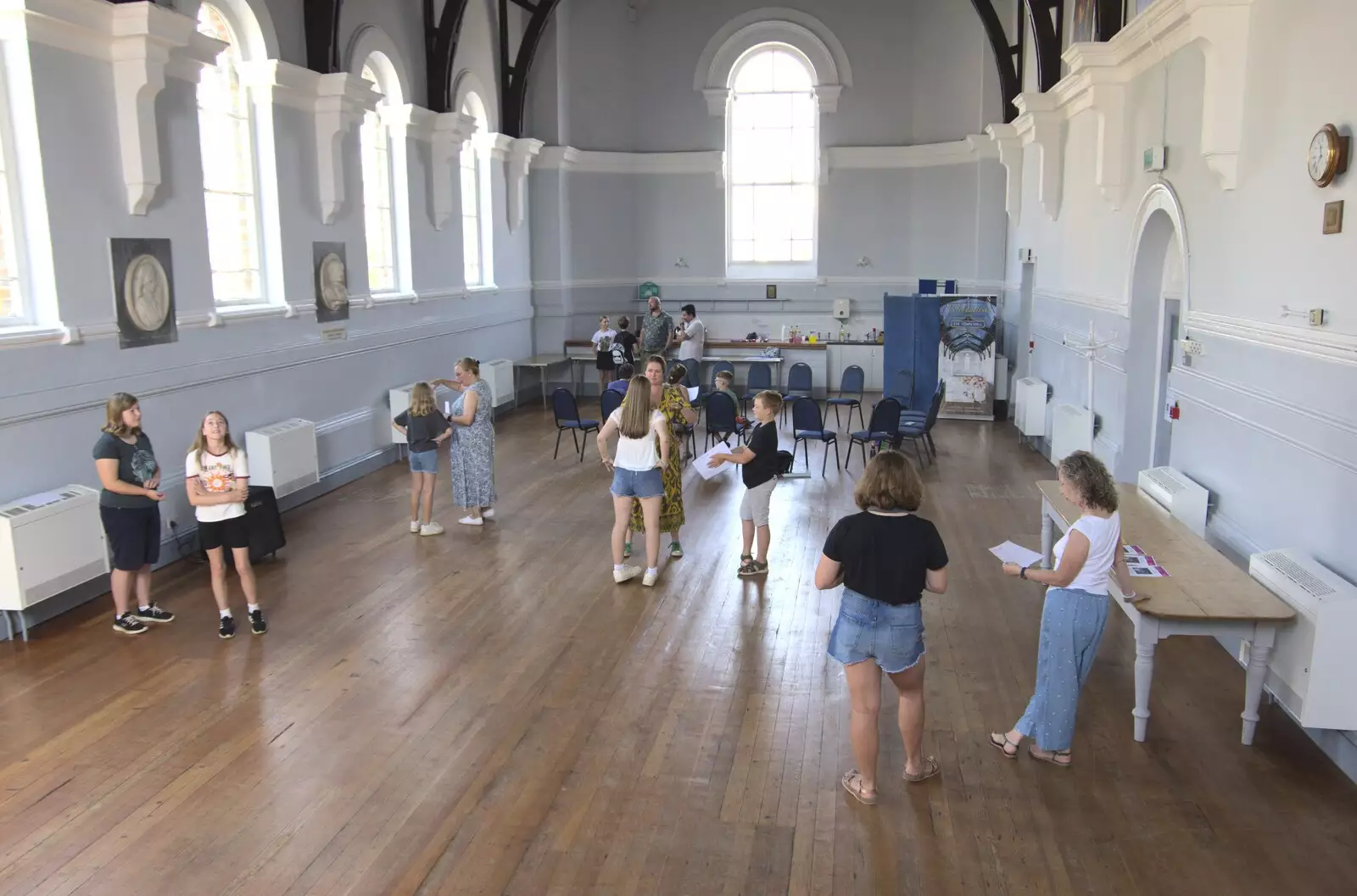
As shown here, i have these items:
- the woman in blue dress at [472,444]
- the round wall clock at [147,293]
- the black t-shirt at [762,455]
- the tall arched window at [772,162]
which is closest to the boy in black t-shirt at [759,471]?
the black t-shirt at [762,455]

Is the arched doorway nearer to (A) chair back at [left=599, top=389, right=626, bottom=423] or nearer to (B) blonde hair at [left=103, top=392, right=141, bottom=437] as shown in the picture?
(A) chair back at [left=599, top=389, right=626, bottom=423]

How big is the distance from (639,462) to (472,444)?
86.4 inches

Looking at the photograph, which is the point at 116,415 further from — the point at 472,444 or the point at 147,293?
the point at 472,444

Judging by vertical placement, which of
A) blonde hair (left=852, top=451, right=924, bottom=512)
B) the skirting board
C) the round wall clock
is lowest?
the skirting board

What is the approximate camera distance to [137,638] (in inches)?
243

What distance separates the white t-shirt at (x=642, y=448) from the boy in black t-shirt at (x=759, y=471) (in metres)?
0.44

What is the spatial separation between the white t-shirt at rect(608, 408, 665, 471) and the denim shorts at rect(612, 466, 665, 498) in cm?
4

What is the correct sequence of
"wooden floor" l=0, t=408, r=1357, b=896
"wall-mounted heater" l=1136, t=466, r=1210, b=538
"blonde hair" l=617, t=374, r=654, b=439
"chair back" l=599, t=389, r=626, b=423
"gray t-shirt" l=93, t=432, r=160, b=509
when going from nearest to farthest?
"wooden floor" l=0, t=408, r=1357, b=896 < "gray t-shirt" l=93, t=432, r=160, b=509 < "wall-mounted heater" l=1136, t=466, r=1210, b=538 < "blonde hair" l=617, t=374, r=654, b=439 < "chair back" l=599, t=389, r=626, b=423

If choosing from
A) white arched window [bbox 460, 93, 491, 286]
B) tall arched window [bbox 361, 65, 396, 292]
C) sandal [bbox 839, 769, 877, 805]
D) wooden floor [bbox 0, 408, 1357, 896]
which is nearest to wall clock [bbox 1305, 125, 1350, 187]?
wooden floor [bbox 0, 408, 1357, 896]

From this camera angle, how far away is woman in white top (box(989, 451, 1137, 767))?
4289 mm

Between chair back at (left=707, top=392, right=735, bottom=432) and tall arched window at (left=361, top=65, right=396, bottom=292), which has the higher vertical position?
tall arched window at (left=361, top=65, right=396, bottom=292)

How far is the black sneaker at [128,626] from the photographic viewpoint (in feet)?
20.4

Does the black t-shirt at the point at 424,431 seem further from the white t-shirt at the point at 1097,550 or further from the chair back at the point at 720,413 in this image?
the white t-shirt at the point at 1097,550

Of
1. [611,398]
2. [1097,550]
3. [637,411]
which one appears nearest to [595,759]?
[1097,550]
